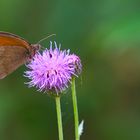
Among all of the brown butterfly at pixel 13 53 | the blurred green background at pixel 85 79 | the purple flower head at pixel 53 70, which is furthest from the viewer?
the blurred green background at pixel 85 79

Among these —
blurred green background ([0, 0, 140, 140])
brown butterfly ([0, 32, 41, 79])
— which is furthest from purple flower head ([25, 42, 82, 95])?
blurred green background ([0, 0, 140, 140])

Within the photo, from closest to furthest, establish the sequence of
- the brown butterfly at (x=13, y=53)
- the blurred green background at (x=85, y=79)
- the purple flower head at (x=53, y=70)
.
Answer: the purple flower head at (x=53, y=70) → the brown butterfly at (x=13, y=53) → the blurred green background at (x=85, y=79)

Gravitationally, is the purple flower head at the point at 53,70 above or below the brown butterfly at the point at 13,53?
below

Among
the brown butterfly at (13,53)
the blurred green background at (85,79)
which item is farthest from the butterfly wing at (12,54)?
the blurred green background at (85,79)

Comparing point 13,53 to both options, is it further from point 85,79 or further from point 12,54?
point 85,79

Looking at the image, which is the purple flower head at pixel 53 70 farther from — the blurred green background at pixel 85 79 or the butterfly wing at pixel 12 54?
the blurred green background at pixel 85 79

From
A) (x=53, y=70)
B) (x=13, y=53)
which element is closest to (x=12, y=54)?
(x=13, y=53)

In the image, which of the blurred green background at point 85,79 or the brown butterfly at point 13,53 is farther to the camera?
the blurred green background at point 85,79
